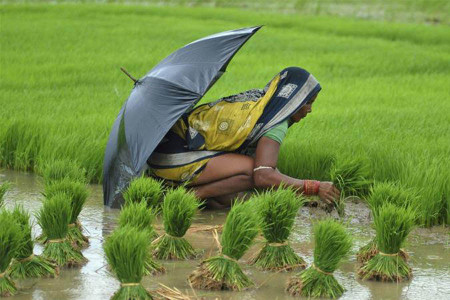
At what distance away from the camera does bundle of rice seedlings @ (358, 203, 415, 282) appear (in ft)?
15.4

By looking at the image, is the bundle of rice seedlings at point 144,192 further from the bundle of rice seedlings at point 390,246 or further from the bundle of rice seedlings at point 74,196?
the bundle of rice seedlings at point 390,246

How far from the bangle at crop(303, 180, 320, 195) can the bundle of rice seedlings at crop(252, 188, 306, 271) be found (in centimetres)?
79

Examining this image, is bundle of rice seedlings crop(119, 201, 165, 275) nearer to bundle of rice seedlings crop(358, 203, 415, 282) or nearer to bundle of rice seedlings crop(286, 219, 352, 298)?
bundle of rice seedlings crop(286, 219, 352, 298)

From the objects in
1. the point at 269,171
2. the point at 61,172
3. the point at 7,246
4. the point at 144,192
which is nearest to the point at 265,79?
the point at 269,171

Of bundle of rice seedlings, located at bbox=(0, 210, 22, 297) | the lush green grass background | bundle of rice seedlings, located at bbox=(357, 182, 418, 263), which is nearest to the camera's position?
bundle of rice seedlings, located at bbox=(0, 210, 22, 297)

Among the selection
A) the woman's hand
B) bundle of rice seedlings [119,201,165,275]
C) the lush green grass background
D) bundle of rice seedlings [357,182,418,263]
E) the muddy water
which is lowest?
the lush green grass background

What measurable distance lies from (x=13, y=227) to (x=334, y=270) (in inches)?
60.7

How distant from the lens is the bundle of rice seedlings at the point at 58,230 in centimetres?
478

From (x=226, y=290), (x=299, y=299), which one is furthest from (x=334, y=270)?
(x=226, y=290)

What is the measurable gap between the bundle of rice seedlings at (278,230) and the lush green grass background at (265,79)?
1.23m

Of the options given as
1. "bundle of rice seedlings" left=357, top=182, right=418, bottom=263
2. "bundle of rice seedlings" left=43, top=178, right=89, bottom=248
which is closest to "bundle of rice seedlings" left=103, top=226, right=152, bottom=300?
"bundle of rice seedlings" left=43, top=178, right=89, bottom=248

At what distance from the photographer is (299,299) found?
4.41 meters

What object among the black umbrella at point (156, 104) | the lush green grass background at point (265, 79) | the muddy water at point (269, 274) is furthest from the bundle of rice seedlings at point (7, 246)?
the lush green grass background at point (265, 79)

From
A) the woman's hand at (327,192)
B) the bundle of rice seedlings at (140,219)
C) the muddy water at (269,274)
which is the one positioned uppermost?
the bundle of rice seedlings at (140,219)
